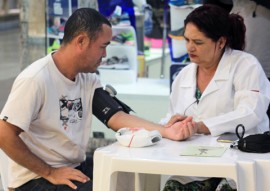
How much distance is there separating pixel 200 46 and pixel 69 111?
0.70m

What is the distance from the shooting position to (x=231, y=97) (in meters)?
2.85

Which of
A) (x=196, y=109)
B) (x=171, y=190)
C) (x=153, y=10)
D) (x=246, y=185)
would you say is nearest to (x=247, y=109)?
(x=196, y=109)

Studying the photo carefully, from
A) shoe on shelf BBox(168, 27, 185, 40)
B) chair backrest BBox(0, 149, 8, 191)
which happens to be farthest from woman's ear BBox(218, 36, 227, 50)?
shoe on shelf BBox(168, 27, 185, 40)

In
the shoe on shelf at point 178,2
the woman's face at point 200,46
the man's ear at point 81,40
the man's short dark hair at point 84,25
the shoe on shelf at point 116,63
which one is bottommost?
the shoe on shelf at point 116,63

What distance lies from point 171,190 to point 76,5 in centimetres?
265

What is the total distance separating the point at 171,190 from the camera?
2596 millimetres

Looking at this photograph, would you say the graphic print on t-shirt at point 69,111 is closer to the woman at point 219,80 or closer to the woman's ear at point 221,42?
the woman at point 219,80

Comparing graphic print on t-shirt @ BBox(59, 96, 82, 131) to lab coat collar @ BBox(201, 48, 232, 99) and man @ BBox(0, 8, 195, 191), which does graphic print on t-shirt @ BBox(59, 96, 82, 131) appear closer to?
man @ BBox(0, 8, 195, 191)

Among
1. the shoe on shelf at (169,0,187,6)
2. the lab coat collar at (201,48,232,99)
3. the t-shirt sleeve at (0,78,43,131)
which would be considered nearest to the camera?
the t-shirt sleeve at (0,78,43,131)

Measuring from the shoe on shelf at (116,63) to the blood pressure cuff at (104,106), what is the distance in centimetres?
250

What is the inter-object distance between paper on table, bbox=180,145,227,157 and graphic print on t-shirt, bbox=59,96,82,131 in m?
0.52

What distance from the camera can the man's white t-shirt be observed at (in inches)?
95.7

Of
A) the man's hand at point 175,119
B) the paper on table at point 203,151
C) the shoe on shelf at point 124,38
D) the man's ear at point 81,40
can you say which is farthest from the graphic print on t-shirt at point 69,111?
the shoe on shelf at point 124,38

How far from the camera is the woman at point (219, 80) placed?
274 centimetres
